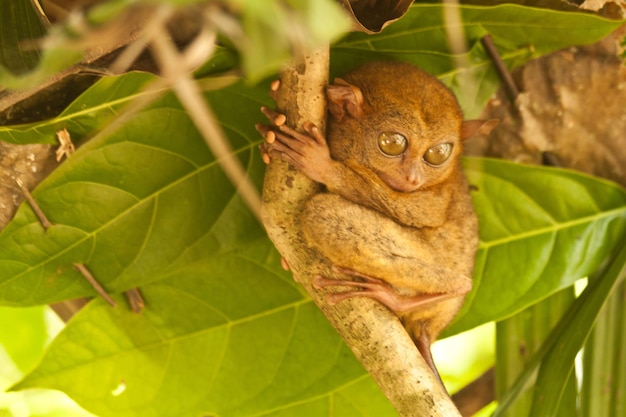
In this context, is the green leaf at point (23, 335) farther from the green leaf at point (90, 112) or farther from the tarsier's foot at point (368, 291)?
the tarsier's foot at point (368, 291)

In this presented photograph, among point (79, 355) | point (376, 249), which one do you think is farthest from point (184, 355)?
point (376, 249)

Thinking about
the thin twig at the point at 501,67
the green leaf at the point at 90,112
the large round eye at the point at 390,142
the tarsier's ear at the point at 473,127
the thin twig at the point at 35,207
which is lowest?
the thin twig at the point at 35,207

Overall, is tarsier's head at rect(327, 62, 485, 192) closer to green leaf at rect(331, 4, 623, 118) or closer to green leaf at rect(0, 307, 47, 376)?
green leaf at rect(331, 4, 623, 118)

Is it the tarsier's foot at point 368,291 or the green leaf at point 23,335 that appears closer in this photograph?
the tarsier's foot at point 368,291

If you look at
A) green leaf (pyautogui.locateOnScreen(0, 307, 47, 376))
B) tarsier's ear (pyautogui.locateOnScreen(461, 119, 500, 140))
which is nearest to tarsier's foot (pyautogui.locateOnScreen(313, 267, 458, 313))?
tarsier's ear (pyautogui.locateOnScreen(461, 119, 500, 140))

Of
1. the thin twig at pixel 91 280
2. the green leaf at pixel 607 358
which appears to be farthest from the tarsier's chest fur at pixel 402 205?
the thin twig at pixel 91 280

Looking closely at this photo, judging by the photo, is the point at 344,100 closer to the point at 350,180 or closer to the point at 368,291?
the point at 350,180
